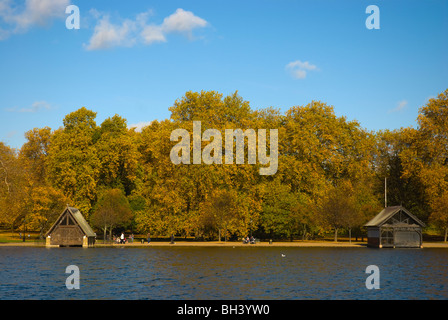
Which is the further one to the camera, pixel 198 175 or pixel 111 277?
pixel 198 175

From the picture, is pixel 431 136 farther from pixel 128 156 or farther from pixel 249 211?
pixel 128 156

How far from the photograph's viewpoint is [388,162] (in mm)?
97125

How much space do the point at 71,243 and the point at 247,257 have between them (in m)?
28.9

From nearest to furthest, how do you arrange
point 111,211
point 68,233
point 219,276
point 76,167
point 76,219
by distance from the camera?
point 219,276
point 76,219
point 68,233
point 111,211
point 76,167

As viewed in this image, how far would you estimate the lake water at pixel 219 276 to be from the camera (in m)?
34.3

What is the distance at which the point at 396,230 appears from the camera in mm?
79062

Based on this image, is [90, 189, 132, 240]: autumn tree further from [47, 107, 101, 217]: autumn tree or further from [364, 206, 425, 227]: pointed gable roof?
[364, 206, 425, 227]: pointed gable roof

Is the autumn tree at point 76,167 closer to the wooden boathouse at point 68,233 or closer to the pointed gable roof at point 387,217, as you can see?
the wooden boathouse at point 68,233

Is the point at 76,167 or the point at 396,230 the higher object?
the point at 76,167

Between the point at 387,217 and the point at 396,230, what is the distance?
3.22 m

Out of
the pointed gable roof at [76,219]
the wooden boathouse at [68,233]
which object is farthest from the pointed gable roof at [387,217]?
the wooden boathouse at [68,233]

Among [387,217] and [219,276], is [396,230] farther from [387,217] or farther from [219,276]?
[219,276]

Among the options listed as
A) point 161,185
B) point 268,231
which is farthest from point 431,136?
point 161,185

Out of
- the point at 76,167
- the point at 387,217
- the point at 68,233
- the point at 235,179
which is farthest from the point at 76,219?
the point at 387,217
